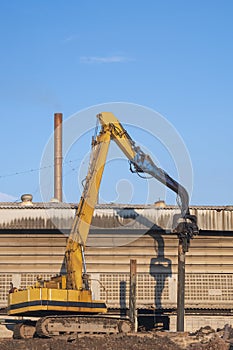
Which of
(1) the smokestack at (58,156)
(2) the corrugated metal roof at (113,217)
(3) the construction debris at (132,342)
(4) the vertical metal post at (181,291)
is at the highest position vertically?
(1) the smokestack at (58,156)

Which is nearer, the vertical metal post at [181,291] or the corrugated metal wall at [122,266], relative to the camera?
the vertical metal post at [181,291]

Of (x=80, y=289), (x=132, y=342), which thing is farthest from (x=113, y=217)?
(x=132, y=342)

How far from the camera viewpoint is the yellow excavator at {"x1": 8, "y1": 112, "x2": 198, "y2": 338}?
111 feet

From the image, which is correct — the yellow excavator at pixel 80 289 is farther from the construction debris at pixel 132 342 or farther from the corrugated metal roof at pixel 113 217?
the corrugated metal roof at pixel 113 217

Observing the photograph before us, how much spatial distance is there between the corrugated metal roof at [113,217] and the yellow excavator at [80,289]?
13.4 feet

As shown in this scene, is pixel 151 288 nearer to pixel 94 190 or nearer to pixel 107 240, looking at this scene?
pixel 107 240

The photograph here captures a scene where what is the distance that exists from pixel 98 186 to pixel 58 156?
21.5 meters

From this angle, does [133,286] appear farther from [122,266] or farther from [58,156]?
[58,156]

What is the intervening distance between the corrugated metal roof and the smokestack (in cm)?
1158

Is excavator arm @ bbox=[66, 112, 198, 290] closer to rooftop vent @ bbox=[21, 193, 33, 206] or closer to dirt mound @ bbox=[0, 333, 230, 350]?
dirt mound @ bbox=[0, 333, 230, 350]

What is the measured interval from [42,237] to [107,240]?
348 centimetres

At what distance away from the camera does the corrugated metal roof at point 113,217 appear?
43656 millimetres

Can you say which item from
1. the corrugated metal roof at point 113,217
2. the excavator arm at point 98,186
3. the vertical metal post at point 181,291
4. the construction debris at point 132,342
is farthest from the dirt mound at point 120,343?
the corrugated metal roof at point 113,217

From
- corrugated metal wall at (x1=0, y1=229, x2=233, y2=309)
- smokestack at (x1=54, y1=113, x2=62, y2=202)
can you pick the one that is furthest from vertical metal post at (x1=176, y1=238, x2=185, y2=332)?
smokestack at (x1=54, y1=113, x2=62, y2=202)
